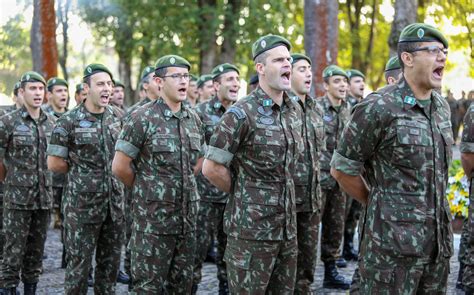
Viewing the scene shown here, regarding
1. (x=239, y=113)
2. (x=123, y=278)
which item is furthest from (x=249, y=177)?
(x=123, y=278)

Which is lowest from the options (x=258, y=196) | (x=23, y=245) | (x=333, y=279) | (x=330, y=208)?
(x=333, y=279)

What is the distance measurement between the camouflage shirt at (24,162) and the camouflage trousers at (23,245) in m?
0.12

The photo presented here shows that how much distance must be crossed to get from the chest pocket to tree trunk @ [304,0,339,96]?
8.73m

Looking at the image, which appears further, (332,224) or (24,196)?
(332,224)

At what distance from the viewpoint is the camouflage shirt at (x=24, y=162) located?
789 cm

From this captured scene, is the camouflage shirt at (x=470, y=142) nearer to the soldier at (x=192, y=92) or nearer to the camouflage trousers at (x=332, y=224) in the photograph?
the camouflage trousers at (x=332, y=224)

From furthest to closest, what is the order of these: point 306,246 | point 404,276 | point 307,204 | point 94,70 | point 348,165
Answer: point 94,70 < point 306,246 < point 307,204 < point 348,165 < point 404,276

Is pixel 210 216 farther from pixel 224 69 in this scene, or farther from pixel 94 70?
pixel 94 70

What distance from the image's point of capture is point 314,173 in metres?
6.30

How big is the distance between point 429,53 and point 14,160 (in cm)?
517

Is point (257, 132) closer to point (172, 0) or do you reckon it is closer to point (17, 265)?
point (17, 265)

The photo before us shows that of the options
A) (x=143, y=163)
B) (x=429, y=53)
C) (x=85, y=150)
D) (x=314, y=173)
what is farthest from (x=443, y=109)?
(x=85, y=150)

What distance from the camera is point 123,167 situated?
6.09 meters

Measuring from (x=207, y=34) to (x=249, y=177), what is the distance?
59.2 ft
